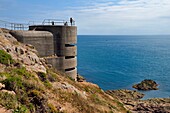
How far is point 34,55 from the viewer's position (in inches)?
683

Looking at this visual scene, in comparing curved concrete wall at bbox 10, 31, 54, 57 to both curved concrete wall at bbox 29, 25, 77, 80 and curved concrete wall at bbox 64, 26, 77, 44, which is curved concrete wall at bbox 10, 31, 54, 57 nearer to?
curved concrete wall at bbox 29, 25, 77, 80

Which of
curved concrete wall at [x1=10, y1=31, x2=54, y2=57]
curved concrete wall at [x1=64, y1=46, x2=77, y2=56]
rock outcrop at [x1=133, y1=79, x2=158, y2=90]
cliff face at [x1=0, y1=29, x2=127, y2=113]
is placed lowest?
rock outcrop at [x1=133, y1=79, x2=158, y2=90]

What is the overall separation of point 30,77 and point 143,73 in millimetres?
49489

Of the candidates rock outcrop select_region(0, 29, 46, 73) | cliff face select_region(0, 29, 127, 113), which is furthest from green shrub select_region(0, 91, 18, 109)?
rock outcrop select_region(0, 29, 46, 73)

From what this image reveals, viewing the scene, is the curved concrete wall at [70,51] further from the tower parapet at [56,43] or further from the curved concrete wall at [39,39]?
the curved concrete wall at [39,39]

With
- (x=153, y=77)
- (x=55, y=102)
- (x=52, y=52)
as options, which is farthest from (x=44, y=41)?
(x=153, y=77)

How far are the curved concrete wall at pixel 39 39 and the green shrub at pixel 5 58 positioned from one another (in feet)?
14.3

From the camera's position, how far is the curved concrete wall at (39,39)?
18.7 m

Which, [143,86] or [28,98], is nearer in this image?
[28,98]

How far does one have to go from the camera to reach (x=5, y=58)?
14.0m

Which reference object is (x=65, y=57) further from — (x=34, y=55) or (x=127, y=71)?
(x=127, y=71)

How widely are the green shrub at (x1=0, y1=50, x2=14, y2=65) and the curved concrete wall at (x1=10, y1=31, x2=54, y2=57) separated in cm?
436

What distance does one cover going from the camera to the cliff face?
34.3 ft

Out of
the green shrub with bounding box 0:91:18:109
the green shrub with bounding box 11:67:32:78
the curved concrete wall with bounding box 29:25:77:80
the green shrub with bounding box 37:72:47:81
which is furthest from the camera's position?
the curved concrete wall with bounding box 29:25:77:80
